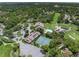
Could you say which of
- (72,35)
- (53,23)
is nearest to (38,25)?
(53,23)

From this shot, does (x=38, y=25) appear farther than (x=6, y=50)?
Yes

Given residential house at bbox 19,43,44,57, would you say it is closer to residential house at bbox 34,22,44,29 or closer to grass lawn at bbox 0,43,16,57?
grass lawn at bbox 0,43,16,57

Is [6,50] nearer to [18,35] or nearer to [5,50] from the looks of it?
[5,50]

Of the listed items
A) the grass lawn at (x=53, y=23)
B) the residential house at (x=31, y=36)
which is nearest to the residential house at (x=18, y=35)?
the residential house at (x=31, y=36)

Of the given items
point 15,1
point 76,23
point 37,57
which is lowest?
point 37,57

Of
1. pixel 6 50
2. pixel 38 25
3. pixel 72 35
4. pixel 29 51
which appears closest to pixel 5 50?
pixel 6 50

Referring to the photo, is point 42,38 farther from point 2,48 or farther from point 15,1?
point 15,1

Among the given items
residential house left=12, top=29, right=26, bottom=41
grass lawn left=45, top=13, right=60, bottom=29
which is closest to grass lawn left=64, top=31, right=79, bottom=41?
grass lawn left=45, top=13, right=60, bottom=29

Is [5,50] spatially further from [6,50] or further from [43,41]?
[43,41]

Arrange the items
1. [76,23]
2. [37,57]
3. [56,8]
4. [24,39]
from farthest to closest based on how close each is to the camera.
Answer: [56,8]
[76,23]
[24,39]
[37,57]

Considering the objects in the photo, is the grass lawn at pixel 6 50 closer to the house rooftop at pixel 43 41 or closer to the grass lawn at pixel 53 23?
the house rooftop at pixel 43 41

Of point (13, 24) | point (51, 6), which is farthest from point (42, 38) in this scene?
point (51, 6)
